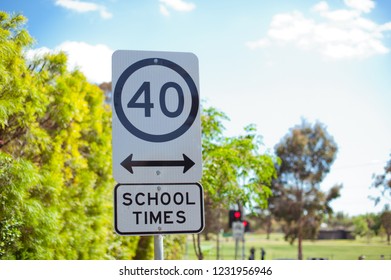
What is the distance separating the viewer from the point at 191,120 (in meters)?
2.59

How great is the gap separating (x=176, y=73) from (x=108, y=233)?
9.34 metres

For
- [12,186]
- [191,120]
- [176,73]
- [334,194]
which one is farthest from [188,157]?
[334,194]

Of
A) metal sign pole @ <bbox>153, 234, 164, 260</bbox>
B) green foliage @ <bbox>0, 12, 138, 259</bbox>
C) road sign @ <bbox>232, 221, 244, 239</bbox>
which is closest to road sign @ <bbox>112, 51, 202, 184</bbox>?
metal sign pole @ <bbox>153, 234, 164, 260</bbox>

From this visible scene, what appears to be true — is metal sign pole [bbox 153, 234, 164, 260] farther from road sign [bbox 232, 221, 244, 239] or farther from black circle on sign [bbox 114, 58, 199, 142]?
road sign [bbox 232, 221, 244, 239]

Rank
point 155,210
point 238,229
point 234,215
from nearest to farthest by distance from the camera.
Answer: point 155,210 < point 234,215 < point 238,229

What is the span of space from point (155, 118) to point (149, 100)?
0.31 ft

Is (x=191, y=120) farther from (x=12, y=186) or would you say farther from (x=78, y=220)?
(x=78, y=220)

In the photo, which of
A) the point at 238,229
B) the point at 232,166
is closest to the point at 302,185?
the point at 238,229

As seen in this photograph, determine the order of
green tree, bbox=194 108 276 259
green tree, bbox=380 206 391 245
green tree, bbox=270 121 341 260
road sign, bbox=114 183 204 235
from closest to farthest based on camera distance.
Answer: road sign, bbox=114 183 204 235 < green tree, bbox=194 108 276 259 < green tree, bbox=380 206 391 245 < green tree, bbox=270 121 341 260

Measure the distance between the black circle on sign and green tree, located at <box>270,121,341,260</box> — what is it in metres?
37.9

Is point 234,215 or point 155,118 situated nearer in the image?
Answer: point 155,118

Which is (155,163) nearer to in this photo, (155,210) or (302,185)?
(155,210)

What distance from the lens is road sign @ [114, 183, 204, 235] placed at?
8.04ft

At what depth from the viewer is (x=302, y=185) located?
40.9 meters
